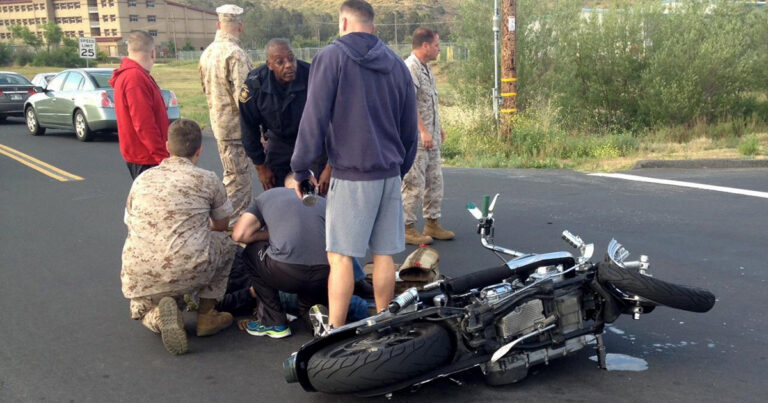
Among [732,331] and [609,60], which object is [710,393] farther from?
[609,60]

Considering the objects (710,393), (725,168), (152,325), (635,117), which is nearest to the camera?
(710,393)

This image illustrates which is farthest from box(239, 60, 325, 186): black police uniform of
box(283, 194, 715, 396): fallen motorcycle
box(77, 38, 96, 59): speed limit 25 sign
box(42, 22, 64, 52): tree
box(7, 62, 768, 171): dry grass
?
box(42, 22, 64, 52): tree

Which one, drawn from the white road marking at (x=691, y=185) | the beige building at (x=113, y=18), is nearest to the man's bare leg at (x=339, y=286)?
the white road marking at (x=691, y=185)

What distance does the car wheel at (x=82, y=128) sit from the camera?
55.3 ft

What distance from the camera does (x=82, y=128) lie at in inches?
669

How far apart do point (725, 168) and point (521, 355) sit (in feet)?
29.0

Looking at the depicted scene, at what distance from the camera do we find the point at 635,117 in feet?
59.5

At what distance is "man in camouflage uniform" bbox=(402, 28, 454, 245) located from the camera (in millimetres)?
7301

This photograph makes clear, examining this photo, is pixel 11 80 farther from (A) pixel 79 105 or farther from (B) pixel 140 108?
(B) pixel 140 108

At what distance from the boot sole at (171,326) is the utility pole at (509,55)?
10.7 m

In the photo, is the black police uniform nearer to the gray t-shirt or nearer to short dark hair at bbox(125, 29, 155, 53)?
short dark hair at bbox(125, 29, 155, 53)

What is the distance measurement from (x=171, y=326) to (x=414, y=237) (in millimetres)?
3207

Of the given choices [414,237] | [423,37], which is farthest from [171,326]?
[423,37]

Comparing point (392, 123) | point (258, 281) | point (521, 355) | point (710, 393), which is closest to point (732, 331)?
point (710, 393)
